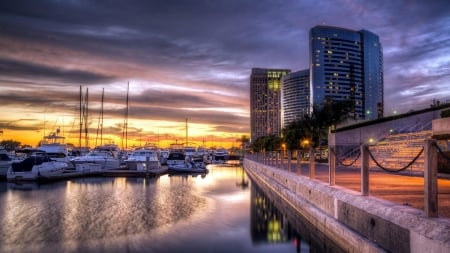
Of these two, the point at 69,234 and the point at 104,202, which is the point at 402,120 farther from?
the point at 69,234

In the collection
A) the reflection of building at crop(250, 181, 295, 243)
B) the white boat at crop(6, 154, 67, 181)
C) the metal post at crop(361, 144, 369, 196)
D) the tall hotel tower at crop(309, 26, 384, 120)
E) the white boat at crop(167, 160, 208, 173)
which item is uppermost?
the tall hotel tower at crop(309, 26, 384, 120)

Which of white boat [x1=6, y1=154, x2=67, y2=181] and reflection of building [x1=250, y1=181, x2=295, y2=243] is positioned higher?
white boat [x1=6, y1=154, x2=67, y2=181]

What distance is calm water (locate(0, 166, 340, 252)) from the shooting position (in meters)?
14.9

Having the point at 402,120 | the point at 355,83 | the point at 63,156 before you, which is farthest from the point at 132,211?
the point at 355,83

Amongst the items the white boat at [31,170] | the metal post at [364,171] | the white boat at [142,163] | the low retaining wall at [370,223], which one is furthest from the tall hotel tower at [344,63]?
the metal post at [364,171]

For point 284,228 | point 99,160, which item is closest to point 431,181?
point 284,228

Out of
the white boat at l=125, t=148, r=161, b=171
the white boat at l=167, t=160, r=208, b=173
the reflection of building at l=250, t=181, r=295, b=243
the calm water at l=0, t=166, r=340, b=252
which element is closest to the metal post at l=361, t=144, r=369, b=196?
the calm water at l=0, t=166, r=340, b=252

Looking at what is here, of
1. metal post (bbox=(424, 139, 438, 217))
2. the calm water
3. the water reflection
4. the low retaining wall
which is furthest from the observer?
the calm water

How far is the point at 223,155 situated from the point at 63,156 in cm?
9100

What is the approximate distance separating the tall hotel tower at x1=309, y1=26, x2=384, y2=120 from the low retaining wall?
177065 mm

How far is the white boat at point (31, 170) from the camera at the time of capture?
40375mm

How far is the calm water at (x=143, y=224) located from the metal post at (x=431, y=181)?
21.9 ft

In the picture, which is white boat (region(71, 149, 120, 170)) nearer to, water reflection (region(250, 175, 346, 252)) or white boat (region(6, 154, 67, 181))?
white boat (region(6, 154, 67, 181))

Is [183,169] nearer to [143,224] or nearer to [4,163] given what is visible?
[4,163]
